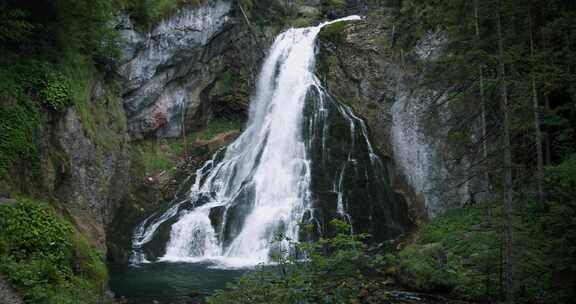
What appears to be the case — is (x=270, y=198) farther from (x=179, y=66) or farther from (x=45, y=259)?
(x=45, y=259)

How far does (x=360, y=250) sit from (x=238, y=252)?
37.0 ft

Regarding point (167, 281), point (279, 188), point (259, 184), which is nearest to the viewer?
point (167, 281)

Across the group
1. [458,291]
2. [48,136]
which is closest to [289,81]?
[48,136]

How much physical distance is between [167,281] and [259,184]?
6.94m

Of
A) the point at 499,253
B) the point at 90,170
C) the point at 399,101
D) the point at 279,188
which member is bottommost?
the point at 499,253

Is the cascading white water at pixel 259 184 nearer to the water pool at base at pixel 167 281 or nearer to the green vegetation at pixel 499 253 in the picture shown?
the water pool at base at pixel 167 281

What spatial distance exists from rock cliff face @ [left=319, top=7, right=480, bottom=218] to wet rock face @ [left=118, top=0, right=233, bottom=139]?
18.6ft

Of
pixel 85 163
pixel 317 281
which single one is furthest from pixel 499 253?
pixel 85 163

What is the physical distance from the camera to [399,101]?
2078cm

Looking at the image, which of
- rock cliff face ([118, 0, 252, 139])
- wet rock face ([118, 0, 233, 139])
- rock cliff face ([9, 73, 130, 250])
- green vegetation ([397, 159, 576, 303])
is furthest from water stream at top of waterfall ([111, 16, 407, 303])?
green vegetation ([397, 159, 576, 303])

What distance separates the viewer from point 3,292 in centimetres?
677

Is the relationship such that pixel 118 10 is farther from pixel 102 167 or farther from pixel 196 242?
pixel 196 242

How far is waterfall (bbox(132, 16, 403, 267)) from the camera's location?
17.1 meters

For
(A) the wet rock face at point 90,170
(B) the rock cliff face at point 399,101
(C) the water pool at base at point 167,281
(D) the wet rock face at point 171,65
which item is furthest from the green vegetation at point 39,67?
(B) the rock cliff face at point 399,101
